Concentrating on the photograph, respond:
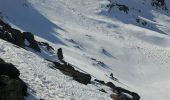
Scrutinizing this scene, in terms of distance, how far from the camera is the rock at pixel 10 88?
15742 millimetres

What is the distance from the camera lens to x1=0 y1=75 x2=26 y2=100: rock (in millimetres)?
15742

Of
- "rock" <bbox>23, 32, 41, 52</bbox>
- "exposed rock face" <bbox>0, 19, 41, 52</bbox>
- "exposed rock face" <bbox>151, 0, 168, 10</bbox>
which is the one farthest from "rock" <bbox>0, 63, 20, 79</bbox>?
"exposed rock face" <bbox>151, 0, 168, 10</bbox>

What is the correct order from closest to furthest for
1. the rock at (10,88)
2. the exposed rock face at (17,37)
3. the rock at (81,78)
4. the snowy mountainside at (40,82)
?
the rock at (10,88), the snowy mountainside at (40,82), the rock at (81,78), the exposed rock face at (17,37)

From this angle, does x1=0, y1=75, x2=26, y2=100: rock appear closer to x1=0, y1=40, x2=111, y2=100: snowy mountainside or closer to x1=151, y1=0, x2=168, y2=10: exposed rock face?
x1=0, y1=40, x2=111, y2=100: snowy mountainside

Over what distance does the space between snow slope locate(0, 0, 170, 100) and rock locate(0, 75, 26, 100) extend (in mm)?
25627

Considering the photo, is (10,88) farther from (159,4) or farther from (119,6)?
(159,4)

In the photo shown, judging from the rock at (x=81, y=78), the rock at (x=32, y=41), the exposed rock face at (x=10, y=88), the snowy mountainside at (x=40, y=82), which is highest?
the exposed rock face at (x=10, y=88)

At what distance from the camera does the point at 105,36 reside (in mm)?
65062

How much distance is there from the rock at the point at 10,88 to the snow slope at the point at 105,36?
25.6 m

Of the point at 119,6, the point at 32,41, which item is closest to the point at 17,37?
the point at 32,41

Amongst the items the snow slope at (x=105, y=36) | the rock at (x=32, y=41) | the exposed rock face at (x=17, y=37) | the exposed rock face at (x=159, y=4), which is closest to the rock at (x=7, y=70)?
the exposed rock face at (x=17, y=37)

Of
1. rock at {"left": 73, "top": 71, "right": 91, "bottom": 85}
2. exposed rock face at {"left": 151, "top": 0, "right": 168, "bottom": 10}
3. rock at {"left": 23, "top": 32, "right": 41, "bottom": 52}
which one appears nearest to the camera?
rock at {"left": 73, "top": 71, "right": 91, "bottom": 85}

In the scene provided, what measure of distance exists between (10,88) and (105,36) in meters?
49.6

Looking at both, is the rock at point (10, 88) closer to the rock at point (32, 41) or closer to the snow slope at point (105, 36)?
the rock at point (32, 41)
